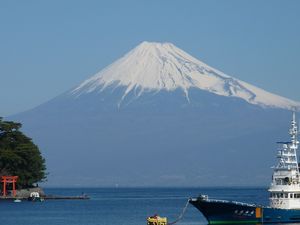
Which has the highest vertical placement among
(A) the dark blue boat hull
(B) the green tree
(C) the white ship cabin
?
(B) the green tree

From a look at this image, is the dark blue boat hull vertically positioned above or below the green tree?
below

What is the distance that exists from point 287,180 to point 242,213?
4.14 metres

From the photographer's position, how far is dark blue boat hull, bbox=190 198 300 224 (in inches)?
3287

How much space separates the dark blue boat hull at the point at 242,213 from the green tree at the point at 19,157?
202 feet

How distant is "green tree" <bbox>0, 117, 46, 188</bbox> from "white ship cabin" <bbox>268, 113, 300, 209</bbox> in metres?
64.5

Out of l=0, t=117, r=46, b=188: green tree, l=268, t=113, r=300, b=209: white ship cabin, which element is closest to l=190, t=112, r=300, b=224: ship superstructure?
l=268, t=113, r=300, b=209: white ship cabin

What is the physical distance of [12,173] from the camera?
14600cm

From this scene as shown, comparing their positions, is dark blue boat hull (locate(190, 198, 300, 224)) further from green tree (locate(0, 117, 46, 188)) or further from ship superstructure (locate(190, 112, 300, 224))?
green tree (locate(0, 117, 46, 188))

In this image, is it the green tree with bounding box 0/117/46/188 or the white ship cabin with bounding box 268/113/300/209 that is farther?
the green tree with bounding box 0/117/46/188

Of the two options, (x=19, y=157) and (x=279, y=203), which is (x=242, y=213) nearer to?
(x=279, y=203)

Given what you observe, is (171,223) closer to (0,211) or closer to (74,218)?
(74,218)

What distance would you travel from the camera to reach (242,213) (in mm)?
84375

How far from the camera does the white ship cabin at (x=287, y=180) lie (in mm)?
84000

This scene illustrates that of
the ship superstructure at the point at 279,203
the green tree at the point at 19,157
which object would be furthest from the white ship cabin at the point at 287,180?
the green tree at the point at 19,157
